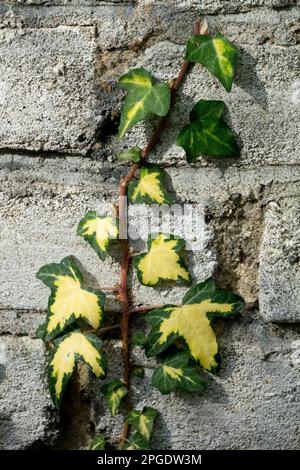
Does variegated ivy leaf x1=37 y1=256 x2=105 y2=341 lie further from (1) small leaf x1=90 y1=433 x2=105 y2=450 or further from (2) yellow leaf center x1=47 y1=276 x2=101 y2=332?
(1) small leaf x1=90 y1=433 x2=105 y2=450

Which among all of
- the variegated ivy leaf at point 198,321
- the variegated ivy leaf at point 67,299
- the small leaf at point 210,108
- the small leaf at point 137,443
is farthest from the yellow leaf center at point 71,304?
the small leaf at point 210,108

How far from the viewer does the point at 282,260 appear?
0.92m

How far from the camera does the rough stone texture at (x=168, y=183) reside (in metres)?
0.90

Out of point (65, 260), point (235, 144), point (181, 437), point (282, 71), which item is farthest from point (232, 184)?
point (181, 437)

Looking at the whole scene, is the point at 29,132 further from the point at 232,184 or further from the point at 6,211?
the point at 232,184

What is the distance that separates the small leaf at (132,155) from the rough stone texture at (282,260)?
0.75ft

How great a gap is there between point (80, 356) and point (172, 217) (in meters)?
0.27

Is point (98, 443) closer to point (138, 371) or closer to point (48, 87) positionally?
point (138, 371)

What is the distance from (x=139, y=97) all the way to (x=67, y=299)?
0.34 meters

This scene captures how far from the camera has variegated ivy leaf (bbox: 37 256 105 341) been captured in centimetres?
92

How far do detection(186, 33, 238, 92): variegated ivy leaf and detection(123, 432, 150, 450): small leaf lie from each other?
0.58m

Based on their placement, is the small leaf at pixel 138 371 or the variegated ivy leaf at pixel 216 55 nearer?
the variegated ivy leaf at pixel 216 55

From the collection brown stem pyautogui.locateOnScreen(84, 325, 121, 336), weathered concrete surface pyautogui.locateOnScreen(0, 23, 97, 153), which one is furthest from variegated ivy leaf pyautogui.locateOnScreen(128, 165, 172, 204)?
brown stem pyautogui.locateOnScreen(84, 325, 121, 336)

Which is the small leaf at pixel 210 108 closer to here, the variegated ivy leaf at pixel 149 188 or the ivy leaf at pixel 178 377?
the variegated ivy leaf at pixel 149 188
